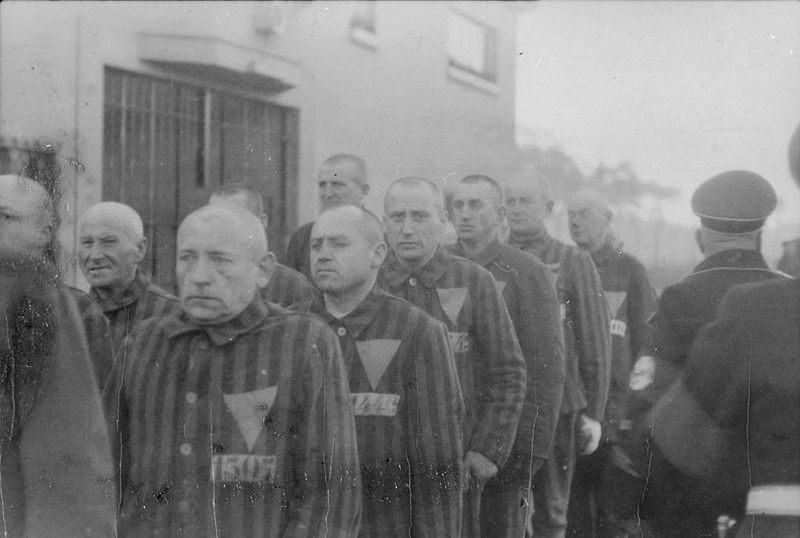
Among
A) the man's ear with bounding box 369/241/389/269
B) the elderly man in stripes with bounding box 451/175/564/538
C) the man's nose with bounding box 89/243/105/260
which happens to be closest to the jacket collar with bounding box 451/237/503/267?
the elderly man in stripes with bounding box 451/175/564/538

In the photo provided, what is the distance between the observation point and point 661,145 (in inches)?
109

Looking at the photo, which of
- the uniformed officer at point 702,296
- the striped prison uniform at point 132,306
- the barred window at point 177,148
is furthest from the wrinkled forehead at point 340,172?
the uniformed officer at point 702,296

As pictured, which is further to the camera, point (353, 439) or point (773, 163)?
point (353, 439)

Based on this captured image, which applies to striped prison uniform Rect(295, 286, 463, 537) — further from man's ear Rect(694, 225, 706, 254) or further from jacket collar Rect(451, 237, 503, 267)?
man's ear Rect(694, 225, 706, 254)

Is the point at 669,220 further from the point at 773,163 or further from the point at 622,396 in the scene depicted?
the point at 622,396

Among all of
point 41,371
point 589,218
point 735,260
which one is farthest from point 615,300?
point 41,371

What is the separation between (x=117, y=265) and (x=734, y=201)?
1.99 metres

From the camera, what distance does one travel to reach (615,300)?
279cm

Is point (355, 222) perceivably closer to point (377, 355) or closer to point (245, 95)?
point (377, 355)

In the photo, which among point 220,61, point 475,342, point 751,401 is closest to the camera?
point 751,401

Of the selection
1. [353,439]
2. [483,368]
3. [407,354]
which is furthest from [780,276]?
[353,439]

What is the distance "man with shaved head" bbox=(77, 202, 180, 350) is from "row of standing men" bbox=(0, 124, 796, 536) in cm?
13

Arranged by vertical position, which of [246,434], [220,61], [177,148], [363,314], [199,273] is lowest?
[246,434]

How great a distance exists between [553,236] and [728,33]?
2.62 feet
